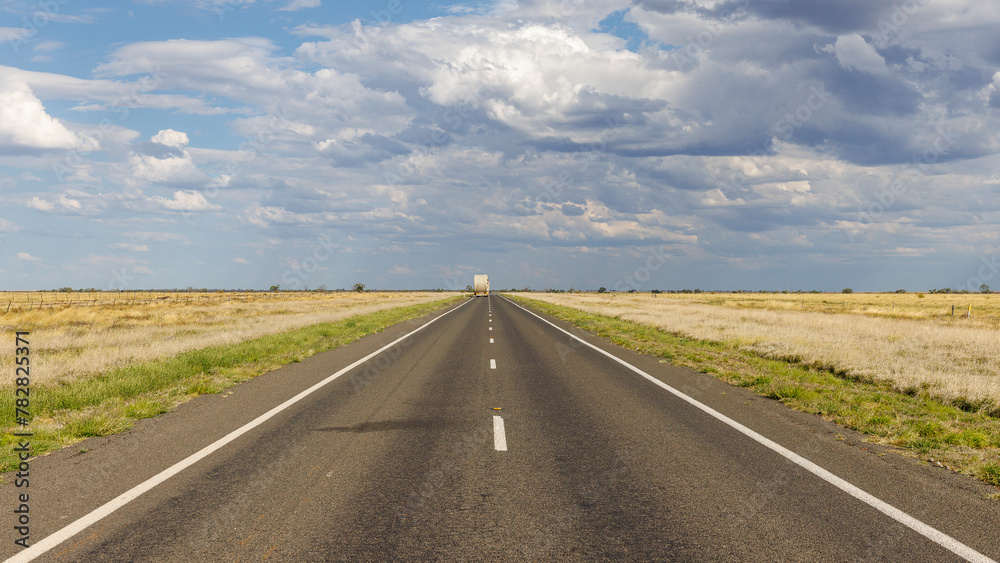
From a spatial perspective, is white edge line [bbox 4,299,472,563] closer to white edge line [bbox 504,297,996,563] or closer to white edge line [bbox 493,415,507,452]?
white edge line [bbox 493,415,507,452]

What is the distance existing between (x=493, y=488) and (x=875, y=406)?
7.62 meters

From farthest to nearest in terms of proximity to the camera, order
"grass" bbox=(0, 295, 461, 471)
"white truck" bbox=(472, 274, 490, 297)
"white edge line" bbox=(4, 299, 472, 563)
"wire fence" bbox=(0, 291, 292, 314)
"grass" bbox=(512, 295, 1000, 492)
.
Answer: "white truck" bbox=(472, 274, 490, 297) < "wire fence" bbox=(0, 291, 292, 314) < "grass" bbox=(0, 295, 461, 471) < "grass" bbox=(512, 295, 1000, 492) < "white edge line" bbox=(4, 299, 472, 563)

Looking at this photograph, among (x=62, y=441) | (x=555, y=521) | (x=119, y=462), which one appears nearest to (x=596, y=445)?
(x=555, y=521)

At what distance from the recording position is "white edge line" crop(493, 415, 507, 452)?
6.99m

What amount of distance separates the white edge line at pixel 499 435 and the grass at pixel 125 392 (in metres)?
5.27

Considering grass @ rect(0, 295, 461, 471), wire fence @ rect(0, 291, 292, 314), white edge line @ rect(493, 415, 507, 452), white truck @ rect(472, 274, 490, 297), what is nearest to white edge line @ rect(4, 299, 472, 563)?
grass @ rect(0, 295, 461, 471)

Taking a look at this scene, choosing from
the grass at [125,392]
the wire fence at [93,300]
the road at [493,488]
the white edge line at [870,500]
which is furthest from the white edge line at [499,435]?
the wire fence at [93,300]

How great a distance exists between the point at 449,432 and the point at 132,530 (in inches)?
155

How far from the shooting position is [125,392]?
34.8 ft

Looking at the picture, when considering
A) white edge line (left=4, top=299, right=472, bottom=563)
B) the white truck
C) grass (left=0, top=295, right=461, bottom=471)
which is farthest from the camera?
the white truck

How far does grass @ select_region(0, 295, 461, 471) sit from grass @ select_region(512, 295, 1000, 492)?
1059 cm

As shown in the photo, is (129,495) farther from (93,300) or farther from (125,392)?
(93,300)

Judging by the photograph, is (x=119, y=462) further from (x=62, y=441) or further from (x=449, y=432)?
(x=449, y=432)

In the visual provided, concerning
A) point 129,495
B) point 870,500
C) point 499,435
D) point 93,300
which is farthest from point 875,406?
point 93,300
